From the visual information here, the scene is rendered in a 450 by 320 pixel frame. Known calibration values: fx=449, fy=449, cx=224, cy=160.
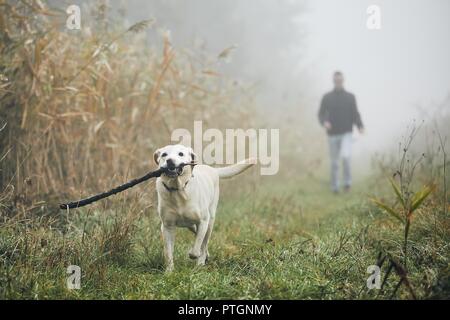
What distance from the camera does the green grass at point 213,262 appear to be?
300 cm

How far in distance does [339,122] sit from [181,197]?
21.0ft

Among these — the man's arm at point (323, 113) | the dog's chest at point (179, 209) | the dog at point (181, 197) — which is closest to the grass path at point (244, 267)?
the dog at point (181, 197)

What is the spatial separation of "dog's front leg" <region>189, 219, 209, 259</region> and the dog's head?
1.79ft

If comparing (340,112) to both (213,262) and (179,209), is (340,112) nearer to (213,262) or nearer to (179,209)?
(213,262)

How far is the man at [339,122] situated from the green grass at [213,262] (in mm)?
4265

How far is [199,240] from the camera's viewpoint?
3.69 m

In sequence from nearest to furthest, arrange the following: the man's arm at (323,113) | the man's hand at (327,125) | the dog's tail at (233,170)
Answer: the dog's tail at (233,170), the man's hand at (327,125), the man's arm at (323,113)

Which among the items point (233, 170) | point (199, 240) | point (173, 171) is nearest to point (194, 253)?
point (199, 240)

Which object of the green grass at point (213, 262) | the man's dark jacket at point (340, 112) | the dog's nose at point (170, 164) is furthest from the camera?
the man's dark jacket at point (340, 112)

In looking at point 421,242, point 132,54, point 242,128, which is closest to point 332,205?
point 242,128

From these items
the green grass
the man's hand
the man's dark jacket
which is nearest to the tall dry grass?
the green grass

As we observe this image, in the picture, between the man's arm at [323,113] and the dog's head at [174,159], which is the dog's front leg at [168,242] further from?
the man's arm at [323,113]

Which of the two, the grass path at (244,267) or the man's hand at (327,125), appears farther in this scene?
the man's hand at (327,125)

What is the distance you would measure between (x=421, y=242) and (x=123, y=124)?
384 cm
